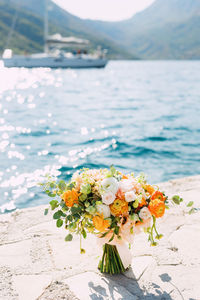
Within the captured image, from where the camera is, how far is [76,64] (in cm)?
7744

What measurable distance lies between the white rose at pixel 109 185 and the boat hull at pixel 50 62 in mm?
72713

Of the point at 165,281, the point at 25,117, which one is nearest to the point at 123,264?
the point at 165,281

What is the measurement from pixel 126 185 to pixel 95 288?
1.01 metres

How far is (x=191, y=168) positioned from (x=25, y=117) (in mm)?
11679

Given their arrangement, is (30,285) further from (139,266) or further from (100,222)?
(139,266)

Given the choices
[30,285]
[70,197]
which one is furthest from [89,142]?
[70,197]

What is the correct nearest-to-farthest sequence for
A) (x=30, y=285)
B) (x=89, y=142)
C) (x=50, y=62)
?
(x=30, y=285)
(x=89, y=142)
(x=50, y=62)

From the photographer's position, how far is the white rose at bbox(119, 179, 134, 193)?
9.43 ft

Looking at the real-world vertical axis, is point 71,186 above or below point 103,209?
above

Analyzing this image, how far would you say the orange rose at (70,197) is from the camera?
114 inches

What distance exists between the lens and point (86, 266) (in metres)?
3.42

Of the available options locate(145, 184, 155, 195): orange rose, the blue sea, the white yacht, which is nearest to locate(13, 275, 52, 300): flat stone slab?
locate(145, 184, 155, 195): orange rose

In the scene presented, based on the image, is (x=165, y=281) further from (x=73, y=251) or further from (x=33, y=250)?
(x=33, y=250)

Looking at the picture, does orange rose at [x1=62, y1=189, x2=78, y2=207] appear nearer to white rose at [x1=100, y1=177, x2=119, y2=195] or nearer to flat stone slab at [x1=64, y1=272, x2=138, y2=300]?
white rose at [x1=100, y1=177, x2=119, y2=195]
